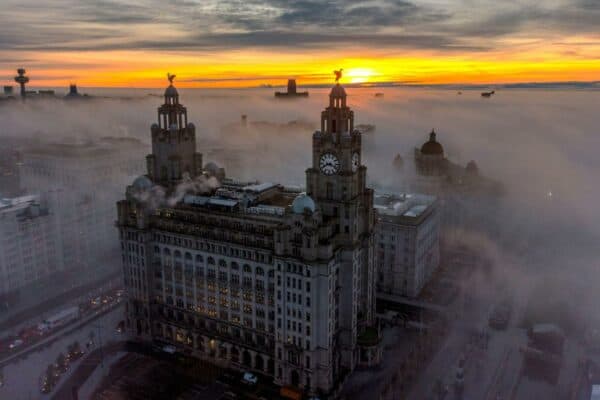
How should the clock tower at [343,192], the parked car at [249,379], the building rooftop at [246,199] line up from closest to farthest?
the clock tower at [343,192] < the parked car at [249,379] < the building rooftop at [246,199]

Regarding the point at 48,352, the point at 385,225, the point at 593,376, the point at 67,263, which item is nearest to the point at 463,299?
the point at 385,225

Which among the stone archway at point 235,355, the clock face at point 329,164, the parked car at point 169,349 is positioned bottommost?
the parked car at point 169,349

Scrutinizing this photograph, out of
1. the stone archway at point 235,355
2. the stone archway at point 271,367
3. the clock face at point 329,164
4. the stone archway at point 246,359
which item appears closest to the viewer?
the clock face at point 329,164

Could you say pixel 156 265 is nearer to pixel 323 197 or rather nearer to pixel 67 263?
pixel 323 197

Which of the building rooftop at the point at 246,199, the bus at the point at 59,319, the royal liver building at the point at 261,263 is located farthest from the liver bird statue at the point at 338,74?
the bus at the point at 59,319

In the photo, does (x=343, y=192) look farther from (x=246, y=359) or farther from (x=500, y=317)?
(x=500, y=317)

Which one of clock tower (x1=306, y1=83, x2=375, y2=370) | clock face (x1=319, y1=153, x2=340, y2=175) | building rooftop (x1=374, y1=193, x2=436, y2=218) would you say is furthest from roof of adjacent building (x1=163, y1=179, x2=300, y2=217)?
building rooftop (x1=374, y1=193, x2=436, y2=218)

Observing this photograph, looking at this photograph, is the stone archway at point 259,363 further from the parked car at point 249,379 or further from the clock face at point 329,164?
the clock face at point 329,164

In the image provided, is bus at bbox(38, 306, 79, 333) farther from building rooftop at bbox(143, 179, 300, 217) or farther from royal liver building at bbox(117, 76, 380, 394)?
building rooftop at bbox(143, 179, 300, 217)
